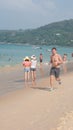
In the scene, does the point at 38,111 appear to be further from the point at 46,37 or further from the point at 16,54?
the point at 46,37

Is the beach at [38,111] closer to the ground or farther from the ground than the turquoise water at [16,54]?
farther from the ground

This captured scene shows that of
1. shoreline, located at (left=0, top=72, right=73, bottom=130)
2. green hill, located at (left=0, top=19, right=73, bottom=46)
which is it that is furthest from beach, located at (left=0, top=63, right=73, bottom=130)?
green hill, located at (left=0, top=19, right=73, bottom=46)

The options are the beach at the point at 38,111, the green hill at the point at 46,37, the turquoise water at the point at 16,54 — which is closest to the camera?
the beach at the point at 38,111

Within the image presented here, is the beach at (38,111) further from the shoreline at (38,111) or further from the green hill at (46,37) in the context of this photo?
the green hill at (46,37)

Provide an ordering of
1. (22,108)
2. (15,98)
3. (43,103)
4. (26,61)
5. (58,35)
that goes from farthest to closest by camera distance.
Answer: (58,35) < (26,61) < (15,98) < (43,103) < (22,108)

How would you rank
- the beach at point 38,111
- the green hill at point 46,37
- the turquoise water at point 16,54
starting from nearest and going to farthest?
the beach at point 38,111 → the turquoise water at point 16,54 → the green hill at point 46,37

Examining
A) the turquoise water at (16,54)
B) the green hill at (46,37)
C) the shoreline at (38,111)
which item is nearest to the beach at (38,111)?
the shoreline at (38,111)

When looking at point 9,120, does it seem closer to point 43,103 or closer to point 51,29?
point 43,103

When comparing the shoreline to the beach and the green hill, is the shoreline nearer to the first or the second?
the beach

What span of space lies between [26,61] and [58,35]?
16223 centimetres

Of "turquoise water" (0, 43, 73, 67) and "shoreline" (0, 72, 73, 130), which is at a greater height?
"shoreline" (0, 72, 73, 130)

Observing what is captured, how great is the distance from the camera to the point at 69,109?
484 inches

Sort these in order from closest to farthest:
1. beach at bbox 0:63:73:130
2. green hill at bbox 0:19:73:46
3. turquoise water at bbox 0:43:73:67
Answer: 1. beach at bbox 0:63:73:130
2. turquoise water at bbox 0:43:73:67
3. green hill at bbox 0:19:73:46

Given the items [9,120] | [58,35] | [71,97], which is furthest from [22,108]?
[58,35]
